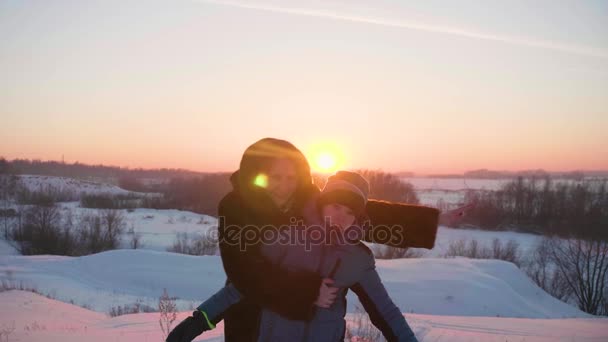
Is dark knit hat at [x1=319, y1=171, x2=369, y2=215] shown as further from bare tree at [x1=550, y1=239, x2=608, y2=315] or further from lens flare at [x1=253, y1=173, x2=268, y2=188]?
bare tree at [x1=550, y1=239, x2=608, y2=315]

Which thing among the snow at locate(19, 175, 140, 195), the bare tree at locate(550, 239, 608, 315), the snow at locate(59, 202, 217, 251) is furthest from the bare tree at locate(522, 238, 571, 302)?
the snow at locate(19, 175, 140, 195)

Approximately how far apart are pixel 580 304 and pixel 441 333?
2988 centimetres

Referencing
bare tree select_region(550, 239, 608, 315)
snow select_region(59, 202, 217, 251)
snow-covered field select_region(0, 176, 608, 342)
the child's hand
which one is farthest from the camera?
snow select_region(59, 202, 217, 251)

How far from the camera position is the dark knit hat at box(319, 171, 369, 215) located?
2.33m

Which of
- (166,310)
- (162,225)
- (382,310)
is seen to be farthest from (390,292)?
(162,225)

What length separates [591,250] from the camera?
3309 cm

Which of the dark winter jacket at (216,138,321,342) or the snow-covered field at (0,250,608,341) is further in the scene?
the snow-covered field at (0,250,608,341)

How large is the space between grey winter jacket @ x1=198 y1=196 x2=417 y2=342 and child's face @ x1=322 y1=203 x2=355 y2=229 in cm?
8

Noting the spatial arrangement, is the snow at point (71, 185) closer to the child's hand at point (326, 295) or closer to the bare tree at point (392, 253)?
the bare tree at point (392, 253)

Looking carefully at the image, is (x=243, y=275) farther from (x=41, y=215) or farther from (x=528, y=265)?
(x=41, y=215)

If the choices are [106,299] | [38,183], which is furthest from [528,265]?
[38,183]

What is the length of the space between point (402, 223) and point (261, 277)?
907 mm

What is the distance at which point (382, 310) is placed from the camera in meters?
2.31

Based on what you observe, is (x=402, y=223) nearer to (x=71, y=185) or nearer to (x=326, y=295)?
(x=326, y=295)
